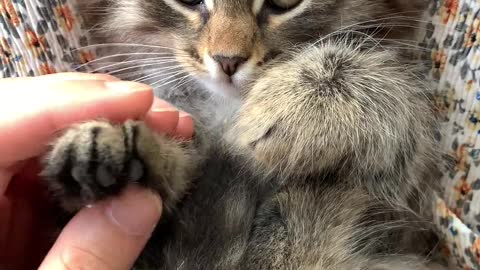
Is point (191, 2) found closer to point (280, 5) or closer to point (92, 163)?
point (280, 5)

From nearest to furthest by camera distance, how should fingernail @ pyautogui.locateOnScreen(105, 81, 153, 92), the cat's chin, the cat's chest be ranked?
fingernail @ pyautogui.locateOnScreen(105, 81, 153, 92)
the cat's chest
the cat's chin

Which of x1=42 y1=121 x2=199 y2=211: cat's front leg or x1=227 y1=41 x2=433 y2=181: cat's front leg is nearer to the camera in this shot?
x1=42 y1=121 x2=199 y2=211: cat's front leg

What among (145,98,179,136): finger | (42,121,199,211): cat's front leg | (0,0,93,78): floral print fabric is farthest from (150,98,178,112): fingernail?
(0,0,93,78): floral print fabric

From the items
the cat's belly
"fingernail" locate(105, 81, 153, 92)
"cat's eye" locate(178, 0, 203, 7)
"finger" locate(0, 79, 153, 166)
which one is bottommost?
the cat's belly

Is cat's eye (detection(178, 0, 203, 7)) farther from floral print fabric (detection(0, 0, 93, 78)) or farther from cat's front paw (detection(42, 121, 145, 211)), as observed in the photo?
cat's front paw (detection(42, 121, 145, 211))

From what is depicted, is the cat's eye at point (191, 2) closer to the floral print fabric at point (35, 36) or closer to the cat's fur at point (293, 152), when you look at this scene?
the cat's fur at point (293, 152)

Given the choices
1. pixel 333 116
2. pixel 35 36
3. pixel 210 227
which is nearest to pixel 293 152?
pixel 333 116

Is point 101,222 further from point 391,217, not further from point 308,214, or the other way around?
point 391,217

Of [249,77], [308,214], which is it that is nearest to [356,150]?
[308,214]
